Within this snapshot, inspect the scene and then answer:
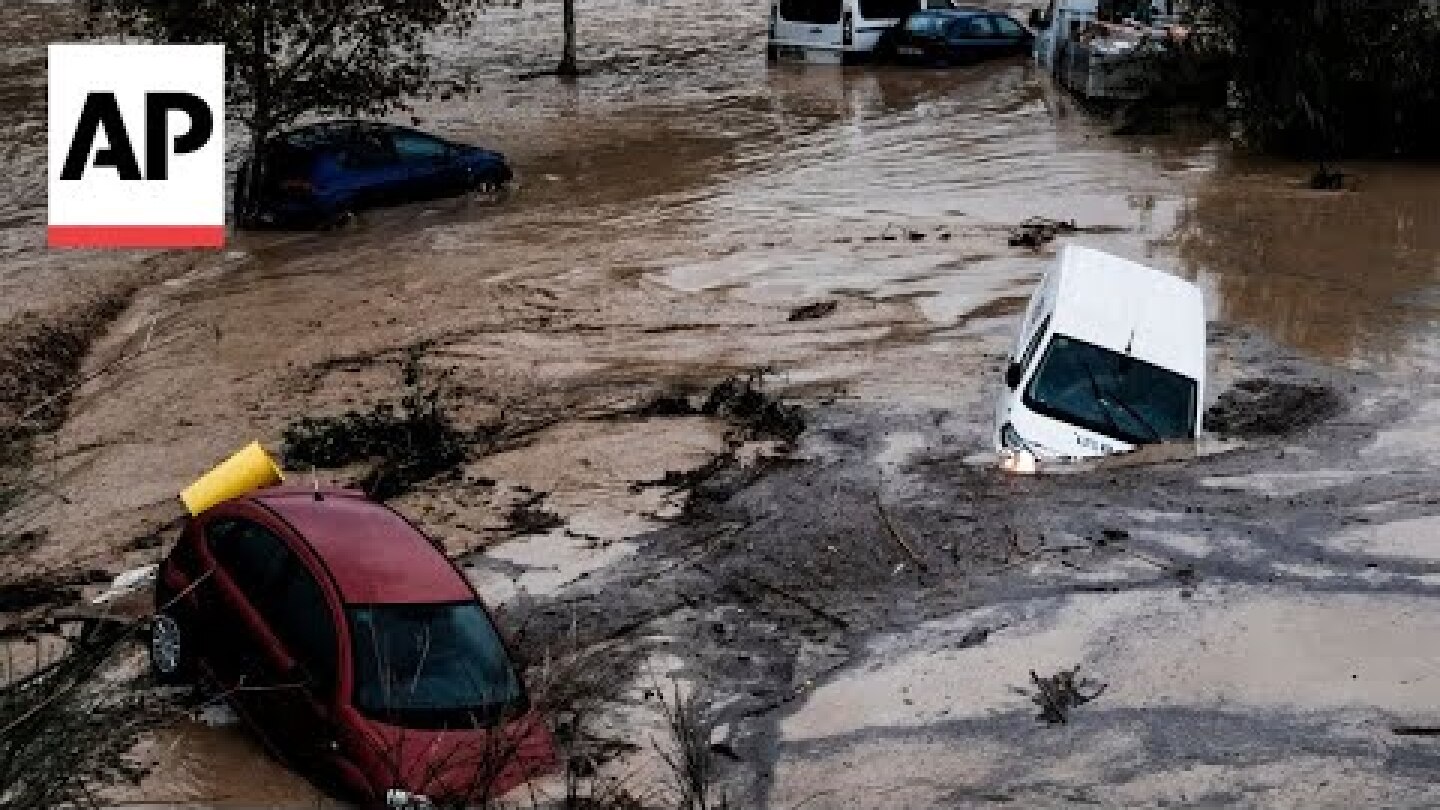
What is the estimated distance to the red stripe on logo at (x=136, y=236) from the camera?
2241 centimetres

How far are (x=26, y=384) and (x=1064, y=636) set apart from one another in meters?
11.2

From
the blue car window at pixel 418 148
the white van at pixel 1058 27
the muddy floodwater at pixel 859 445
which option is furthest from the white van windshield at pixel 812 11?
the blue car window at pixel 418 148

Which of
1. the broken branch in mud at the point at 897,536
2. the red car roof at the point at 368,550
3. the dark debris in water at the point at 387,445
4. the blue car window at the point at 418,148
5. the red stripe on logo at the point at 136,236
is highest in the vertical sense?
the red car roof at the point at 368,550

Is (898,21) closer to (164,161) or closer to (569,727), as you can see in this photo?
(164,161)

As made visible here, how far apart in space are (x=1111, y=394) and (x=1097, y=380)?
150 mm

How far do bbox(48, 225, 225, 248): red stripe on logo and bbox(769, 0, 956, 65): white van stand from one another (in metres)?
15.0

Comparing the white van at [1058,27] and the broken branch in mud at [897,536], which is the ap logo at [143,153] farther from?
the white van at [1058,27]

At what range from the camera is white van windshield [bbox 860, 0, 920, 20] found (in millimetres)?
35094

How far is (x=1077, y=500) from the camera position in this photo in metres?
13.5

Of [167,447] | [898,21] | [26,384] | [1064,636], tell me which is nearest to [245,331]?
[26,384]

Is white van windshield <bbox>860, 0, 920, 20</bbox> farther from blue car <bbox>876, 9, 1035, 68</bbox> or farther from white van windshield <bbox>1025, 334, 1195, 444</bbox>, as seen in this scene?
white van windshield <bbox>1025, 334, 1195, 444</bbox>

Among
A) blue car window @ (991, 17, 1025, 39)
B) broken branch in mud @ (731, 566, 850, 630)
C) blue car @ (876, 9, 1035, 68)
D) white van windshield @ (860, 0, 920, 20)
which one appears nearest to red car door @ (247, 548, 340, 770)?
broken branch in mud @ (731, 566, 850, 630)

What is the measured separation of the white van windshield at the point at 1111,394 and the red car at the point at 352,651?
550 centimetres

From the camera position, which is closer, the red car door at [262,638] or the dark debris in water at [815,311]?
the red car door at [262,638]
